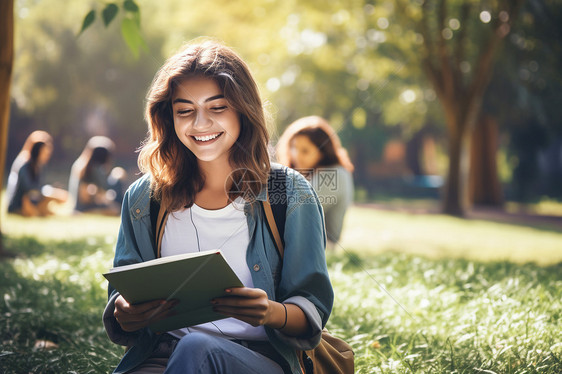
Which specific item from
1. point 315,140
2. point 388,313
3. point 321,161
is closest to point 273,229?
point 388,313

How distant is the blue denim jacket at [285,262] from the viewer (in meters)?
2.18

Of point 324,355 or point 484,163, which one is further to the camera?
point 484,163

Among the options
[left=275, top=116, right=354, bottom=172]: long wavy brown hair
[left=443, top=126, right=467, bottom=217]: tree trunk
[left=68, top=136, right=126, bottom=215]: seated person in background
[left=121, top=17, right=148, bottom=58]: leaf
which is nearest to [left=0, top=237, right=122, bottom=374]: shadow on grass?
[left=121, top=17, right=148, bottom=58]: leaf

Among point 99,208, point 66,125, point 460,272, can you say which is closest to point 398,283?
point 460,272

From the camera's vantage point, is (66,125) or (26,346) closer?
(26,346)

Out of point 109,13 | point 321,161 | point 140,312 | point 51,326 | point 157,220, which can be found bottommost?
point 51,326

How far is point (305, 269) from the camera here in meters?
2.20

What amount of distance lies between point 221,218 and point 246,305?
0.51m

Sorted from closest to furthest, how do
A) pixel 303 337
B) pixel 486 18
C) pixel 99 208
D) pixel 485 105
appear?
pixel 303 337 → pixel 99 208 → pixel 486 18 → pixel 485 105

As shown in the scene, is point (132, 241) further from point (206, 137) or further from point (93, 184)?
point (93, 184)

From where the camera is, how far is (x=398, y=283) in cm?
A: 488

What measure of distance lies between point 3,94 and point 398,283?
175 inches

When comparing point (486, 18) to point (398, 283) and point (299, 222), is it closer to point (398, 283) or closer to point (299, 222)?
point (398, 283)

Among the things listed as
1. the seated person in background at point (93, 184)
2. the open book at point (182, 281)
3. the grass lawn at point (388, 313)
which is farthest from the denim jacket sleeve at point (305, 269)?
the seated person in background at point (93, 184)
